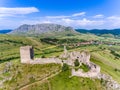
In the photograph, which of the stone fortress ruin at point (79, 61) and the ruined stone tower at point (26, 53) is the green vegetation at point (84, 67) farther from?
the ruined stone tower at point (26, 53)

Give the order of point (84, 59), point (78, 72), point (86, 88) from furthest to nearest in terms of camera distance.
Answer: point (84, 59)
point (78, 72)
point (86, 88)

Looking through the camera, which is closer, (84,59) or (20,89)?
(20,89)

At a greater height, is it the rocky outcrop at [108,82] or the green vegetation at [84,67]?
the green vegetation at [84,67]

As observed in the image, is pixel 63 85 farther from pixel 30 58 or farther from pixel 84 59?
pixel 30 58

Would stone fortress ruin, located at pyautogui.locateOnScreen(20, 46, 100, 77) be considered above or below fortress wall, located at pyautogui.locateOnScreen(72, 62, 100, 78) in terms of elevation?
above

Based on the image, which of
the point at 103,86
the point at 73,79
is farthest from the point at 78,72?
the point at 103,86

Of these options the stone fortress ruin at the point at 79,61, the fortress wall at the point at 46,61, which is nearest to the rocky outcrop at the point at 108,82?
the stone fortress ruin at the point at 79,61

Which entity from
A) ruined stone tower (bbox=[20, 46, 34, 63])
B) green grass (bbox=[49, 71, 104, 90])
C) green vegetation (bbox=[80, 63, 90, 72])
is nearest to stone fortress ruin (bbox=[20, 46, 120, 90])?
ruined stone tower (bbox=[20, 46, 34, 63])

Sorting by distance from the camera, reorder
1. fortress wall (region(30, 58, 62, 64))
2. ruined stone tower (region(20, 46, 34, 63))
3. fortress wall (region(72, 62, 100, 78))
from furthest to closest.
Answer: ruined stone tower (region(20, 46, 34, 63))
fortress wall (region(30, 58, 62, 64))
fortress wall (region(72, 62, 100, 78))

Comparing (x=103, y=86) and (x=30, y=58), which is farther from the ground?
(x=30, y=58)

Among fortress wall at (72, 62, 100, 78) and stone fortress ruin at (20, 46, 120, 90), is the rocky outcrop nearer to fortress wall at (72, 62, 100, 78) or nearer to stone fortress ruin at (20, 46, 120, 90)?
stone fortress ruin at (20, 46, 120, 90)

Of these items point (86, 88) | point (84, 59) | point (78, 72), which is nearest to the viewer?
Answer: point (86, 88)
